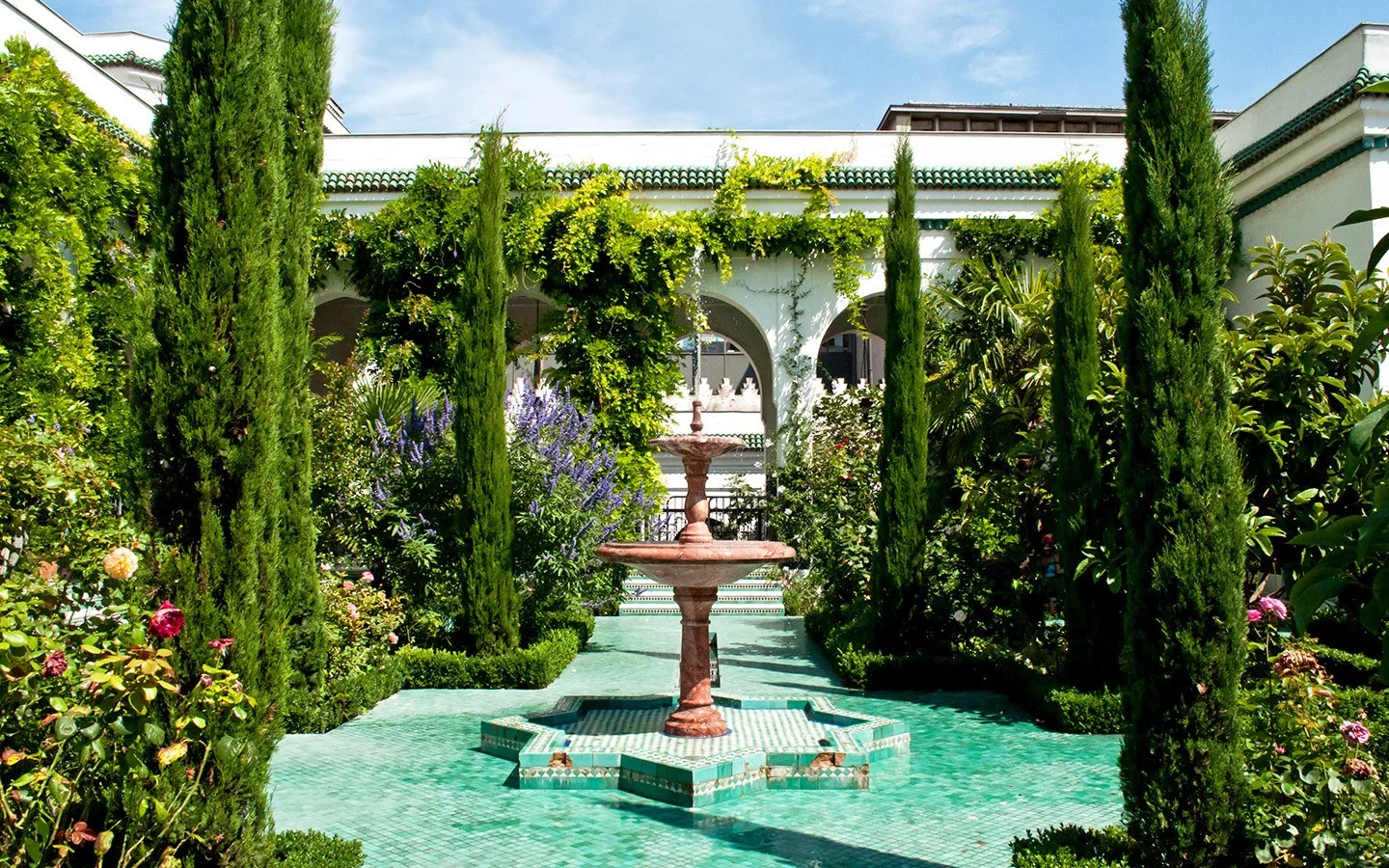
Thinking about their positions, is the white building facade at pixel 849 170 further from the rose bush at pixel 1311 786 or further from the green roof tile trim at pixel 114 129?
the rose bush at pixel 1311 786

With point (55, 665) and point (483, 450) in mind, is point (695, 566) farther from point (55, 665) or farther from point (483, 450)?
point (55, 665)

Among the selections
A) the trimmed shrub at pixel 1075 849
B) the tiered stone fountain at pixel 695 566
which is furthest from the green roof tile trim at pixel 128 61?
the trimmed shrub at pixel 1075 849

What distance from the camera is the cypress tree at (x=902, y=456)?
918cm

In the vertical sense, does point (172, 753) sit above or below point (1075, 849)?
above

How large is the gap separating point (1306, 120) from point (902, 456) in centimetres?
646

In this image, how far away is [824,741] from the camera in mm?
6125

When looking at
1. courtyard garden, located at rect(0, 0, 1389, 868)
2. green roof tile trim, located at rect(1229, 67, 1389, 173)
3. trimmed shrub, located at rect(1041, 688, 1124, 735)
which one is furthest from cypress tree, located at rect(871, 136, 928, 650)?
green roof tile trim, located at rect(1229, 67, 1389, 173)

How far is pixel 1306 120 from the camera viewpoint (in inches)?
454

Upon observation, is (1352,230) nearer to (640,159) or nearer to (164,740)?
(640,159)

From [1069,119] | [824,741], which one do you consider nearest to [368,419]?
[824,741]

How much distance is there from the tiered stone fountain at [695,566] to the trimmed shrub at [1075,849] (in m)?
2.60

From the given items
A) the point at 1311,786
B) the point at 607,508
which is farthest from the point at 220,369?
the point at 607,508

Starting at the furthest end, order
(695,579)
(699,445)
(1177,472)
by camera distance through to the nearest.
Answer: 1. (699,445)
2. (695,579)
3. (1177,472)

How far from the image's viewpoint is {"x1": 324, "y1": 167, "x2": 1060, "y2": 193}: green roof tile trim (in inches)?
590
